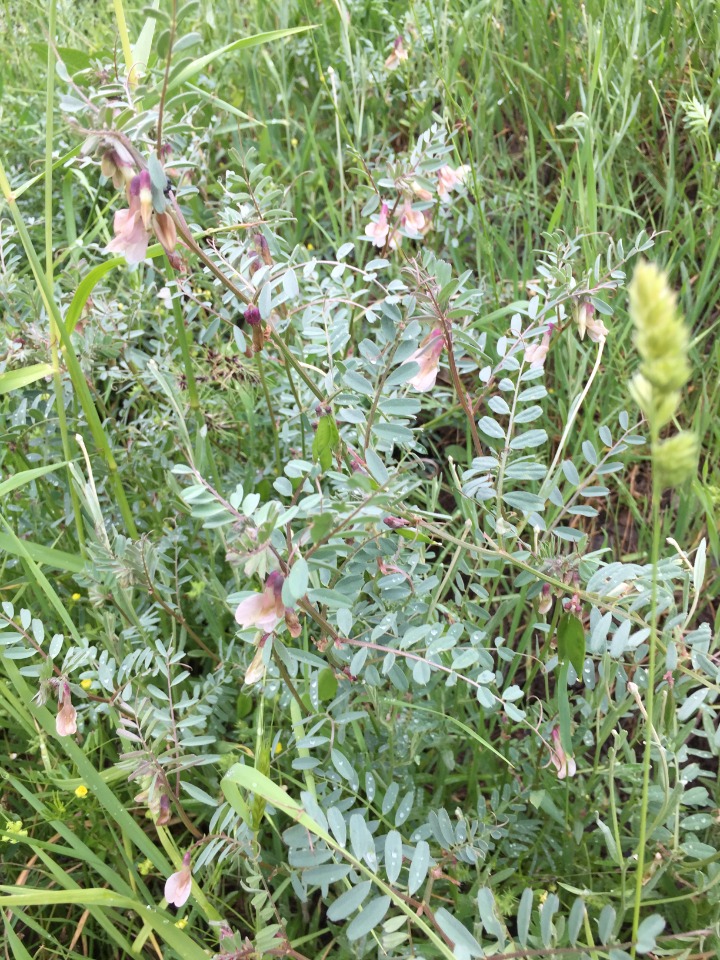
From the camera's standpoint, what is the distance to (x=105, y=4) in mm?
3049

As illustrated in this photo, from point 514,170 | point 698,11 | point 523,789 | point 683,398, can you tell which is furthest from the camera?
point 514,170

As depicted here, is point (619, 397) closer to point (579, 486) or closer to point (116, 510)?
point (579, 486)

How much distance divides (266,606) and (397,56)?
6.13 ft

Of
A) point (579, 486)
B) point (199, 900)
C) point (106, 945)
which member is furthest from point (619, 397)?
point (106, 945)

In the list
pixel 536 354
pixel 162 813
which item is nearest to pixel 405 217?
pixel 536 354

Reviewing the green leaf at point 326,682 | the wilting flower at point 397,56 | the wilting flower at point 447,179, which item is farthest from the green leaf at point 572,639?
the wilting flower at point 397,56

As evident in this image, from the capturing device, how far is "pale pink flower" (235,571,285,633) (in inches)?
33.4

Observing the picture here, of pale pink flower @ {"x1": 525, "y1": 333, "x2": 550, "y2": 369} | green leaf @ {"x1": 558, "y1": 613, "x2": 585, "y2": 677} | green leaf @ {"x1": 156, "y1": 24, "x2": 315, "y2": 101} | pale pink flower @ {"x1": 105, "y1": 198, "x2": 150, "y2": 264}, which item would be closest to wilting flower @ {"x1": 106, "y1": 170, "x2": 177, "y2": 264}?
pale pink flower @ {"x1": 105, "y1": 198, "x2": 150, "y2": 264}

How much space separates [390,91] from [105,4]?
1.39 meters

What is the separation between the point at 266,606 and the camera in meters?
0.85

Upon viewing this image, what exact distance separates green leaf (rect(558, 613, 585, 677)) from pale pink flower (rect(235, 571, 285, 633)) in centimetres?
36

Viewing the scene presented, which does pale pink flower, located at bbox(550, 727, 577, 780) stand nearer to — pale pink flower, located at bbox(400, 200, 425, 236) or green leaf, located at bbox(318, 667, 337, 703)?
green leaf, located at bbox(318, 667, 337, 703)

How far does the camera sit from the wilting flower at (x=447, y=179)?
1.52 meters

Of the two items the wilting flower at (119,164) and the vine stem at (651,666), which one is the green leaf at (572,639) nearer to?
the vine stem at (651,666)
